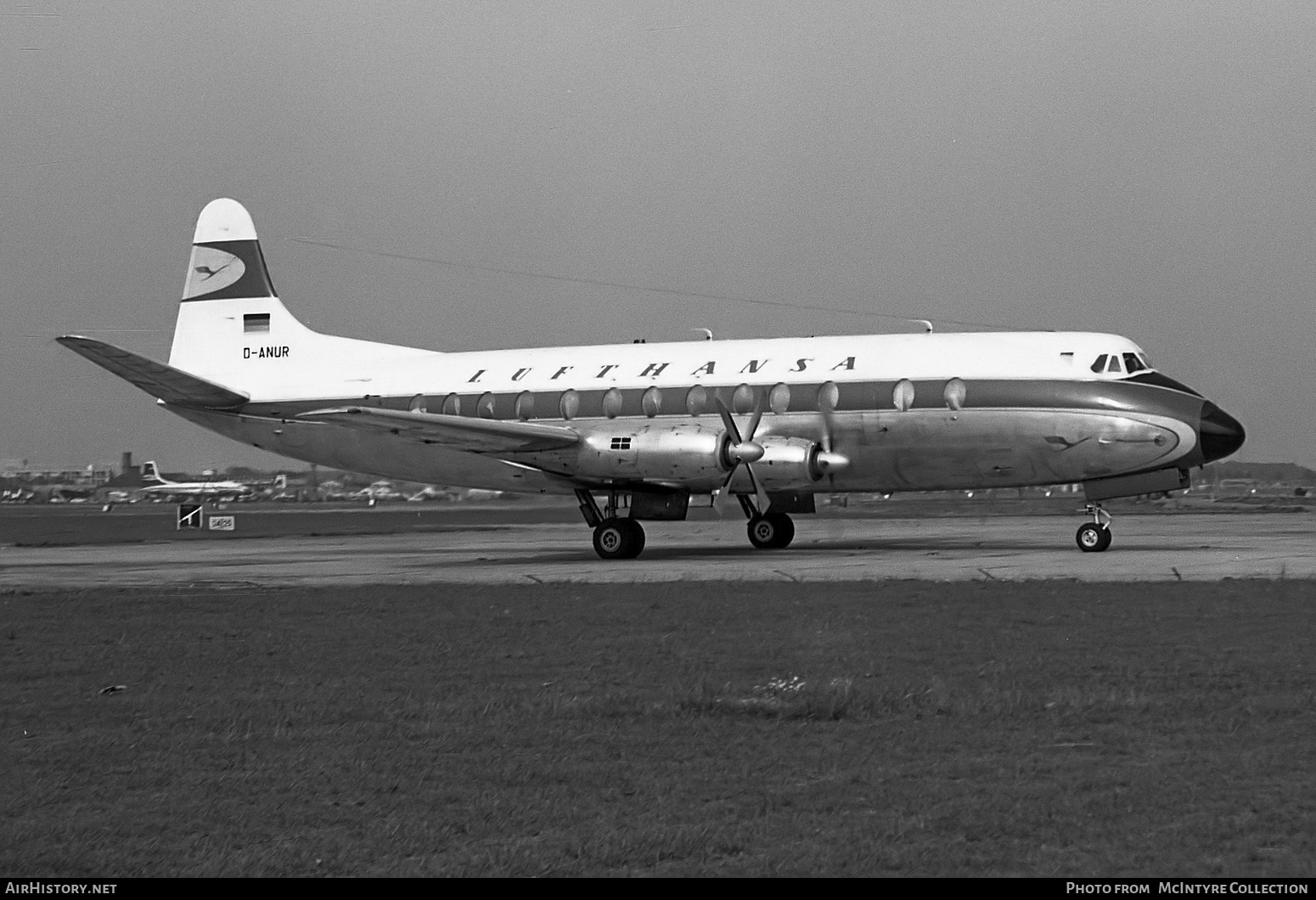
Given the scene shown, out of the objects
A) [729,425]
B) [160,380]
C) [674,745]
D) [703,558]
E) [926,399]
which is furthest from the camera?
[160,380]

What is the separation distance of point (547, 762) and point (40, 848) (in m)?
2.88

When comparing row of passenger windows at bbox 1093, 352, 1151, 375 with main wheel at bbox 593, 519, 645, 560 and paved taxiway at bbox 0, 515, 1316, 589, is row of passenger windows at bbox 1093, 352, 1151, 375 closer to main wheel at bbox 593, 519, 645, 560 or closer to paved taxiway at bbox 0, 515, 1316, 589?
paved taxiway at bbox 0, 515, 1316, 589

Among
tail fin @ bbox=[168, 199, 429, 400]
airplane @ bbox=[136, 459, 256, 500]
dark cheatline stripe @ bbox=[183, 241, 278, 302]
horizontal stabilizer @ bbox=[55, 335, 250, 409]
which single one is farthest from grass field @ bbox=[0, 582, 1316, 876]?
airplane @ bbox=[136, 459, 256, 500]

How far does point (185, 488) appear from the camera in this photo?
12031 cm

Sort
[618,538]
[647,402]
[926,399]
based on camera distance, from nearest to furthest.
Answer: [926,399] → [618,538] → [647,402]

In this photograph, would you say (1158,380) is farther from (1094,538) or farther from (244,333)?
(244,333)

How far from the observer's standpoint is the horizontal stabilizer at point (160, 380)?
99.1ft

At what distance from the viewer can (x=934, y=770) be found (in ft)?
26.1

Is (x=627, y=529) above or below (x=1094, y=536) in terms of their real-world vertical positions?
above

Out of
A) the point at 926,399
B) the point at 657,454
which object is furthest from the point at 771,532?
the point at 926,399

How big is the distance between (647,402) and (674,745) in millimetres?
21844

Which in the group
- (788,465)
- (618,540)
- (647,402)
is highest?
(647,402)

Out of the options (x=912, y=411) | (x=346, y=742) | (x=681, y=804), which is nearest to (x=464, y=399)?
(x=912, y=411)

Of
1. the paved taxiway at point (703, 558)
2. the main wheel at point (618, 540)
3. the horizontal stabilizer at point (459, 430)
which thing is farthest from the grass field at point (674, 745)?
the main wheel at point (618, 540)
